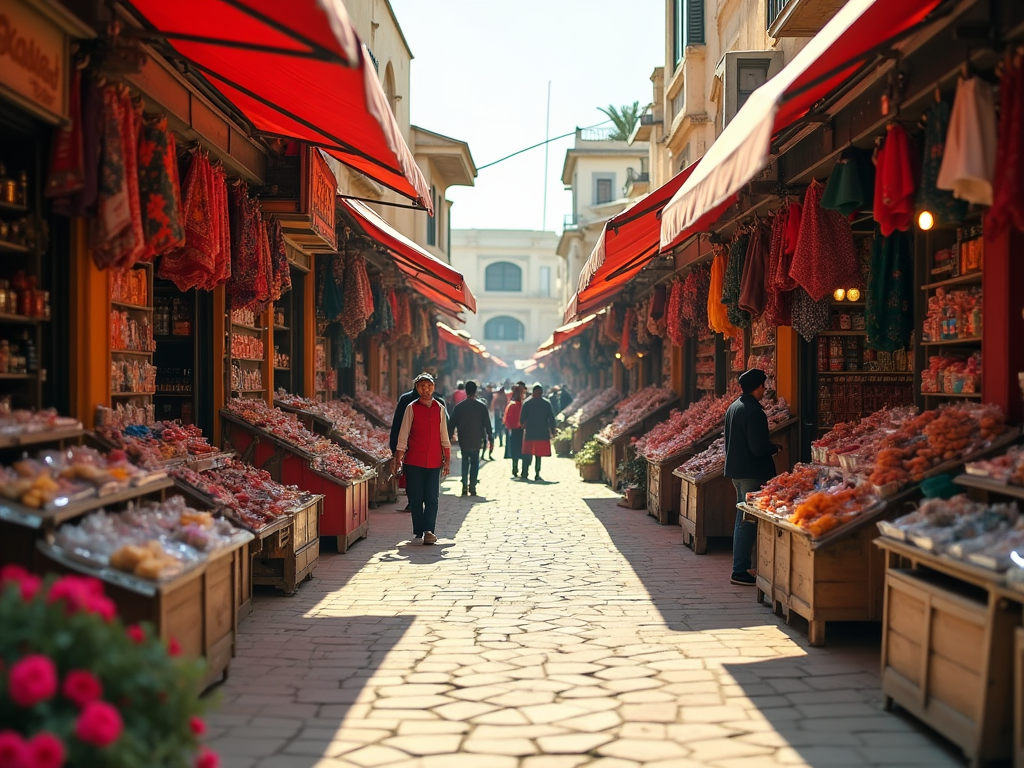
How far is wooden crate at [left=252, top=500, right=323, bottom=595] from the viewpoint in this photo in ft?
25.7

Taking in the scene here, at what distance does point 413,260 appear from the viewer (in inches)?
525

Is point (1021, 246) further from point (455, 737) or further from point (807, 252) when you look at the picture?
point (455, 737)

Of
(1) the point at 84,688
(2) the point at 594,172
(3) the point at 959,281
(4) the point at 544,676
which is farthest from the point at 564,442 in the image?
(2) the point at 594,172

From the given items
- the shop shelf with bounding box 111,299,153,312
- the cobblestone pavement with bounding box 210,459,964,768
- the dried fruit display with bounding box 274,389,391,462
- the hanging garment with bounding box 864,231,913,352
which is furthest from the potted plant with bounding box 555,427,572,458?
the shop shelf with bounding box 111,299,153,312

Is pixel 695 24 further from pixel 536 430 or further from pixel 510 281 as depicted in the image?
pixel 510 281

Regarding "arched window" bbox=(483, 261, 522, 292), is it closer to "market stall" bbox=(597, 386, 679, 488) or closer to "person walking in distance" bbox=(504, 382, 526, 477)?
"person walking in distance" bbox=(504, 382, 526, 477)

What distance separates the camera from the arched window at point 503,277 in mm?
72938

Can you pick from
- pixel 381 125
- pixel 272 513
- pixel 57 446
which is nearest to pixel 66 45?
pixel 381 125

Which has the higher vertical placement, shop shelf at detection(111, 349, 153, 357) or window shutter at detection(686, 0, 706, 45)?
window shutter at detection(686, 0, 706, 45)

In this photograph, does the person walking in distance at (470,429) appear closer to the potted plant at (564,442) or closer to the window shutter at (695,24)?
the window shutter at (695,24)

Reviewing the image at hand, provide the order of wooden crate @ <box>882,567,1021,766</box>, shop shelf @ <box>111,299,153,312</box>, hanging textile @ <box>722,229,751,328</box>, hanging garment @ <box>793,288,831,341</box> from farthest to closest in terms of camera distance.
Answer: hanging textile @ <box>722,229,751,328</box> → hanging garment @ <box>793,288,831,341</box> → shop shelf @ <box>111,299,153,312</box> → wooden crate @ <box>882,567,1021,766</box>

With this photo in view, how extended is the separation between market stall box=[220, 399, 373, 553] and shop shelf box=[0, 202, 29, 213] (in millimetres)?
4267

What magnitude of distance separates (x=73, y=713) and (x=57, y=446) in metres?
3.11

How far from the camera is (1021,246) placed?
19.6 ft
